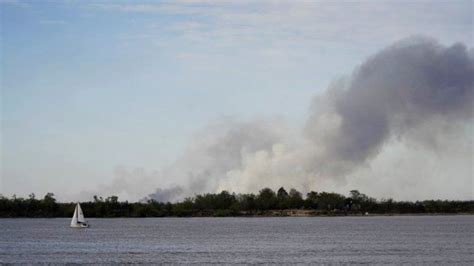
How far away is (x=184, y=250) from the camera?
92312mm

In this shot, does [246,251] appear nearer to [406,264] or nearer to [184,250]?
[184,250]

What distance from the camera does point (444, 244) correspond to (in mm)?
104938

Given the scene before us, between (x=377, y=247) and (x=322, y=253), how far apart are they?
483 inches

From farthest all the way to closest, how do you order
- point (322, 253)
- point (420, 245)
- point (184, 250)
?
1. point (420, 245)
2. point (184, 250)
3. point (322, 253)

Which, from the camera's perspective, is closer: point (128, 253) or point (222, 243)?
point (128, 253)

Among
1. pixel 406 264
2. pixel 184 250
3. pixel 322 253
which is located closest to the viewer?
pixel 406 264

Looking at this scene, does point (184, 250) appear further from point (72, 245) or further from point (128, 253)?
point (72, 245)

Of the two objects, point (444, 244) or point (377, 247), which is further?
point (444, 244)

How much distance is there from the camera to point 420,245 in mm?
101750

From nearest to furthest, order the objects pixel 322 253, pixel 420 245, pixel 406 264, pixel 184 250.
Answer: pixel 406 264 → pixel 322 253 → pixel 184 250 → pixel 420 245

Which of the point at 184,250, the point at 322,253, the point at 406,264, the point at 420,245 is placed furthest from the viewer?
the point at 420,245

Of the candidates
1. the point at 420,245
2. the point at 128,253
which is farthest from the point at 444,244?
the point at 128,253

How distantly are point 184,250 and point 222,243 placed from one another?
15.7 m

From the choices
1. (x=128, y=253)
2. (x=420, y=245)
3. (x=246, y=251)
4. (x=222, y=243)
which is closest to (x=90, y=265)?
(x=128, y=253)
